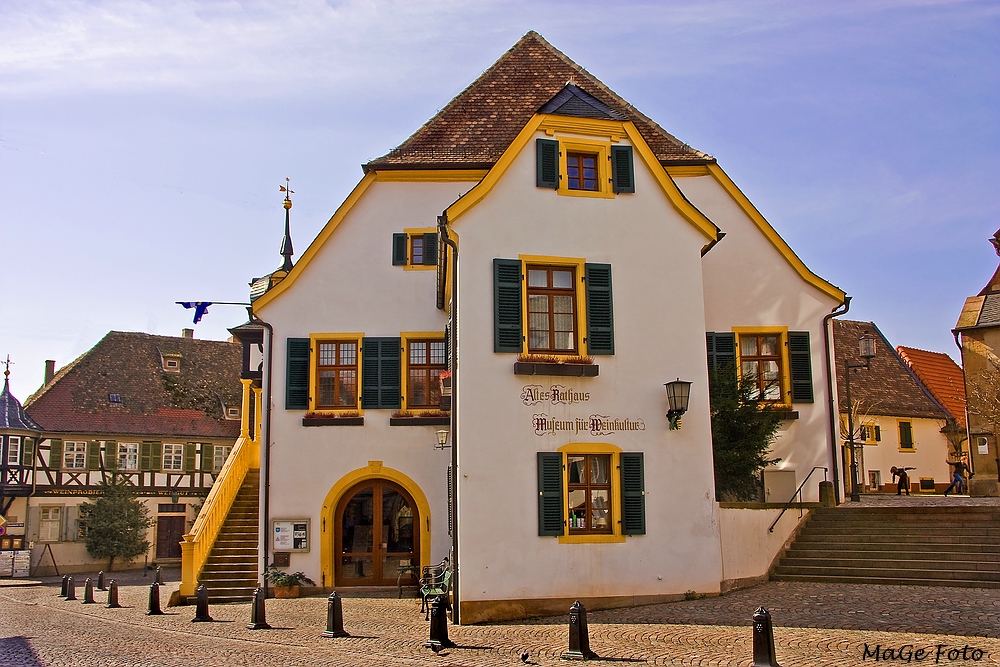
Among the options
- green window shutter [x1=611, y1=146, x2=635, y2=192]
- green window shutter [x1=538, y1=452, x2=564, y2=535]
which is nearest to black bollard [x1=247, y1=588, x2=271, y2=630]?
green window shutter [x1=538, y1=452, x2=564, y2=535]

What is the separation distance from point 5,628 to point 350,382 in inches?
295

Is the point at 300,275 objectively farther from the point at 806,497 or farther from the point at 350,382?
the point at 806,497

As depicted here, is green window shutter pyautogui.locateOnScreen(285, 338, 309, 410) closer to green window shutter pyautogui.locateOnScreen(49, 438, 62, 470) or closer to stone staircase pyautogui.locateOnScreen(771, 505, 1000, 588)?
stone staircase pyautogui.locateOnScreen(771, 505, 1000, 588)

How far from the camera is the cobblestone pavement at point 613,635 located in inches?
452

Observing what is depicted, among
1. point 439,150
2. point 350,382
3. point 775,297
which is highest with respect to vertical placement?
point 439,150

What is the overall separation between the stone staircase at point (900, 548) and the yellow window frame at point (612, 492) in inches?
134

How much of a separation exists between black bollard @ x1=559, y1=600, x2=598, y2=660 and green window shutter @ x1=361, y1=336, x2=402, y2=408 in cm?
964

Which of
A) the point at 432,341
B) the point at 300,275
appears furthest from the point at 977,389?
the point at 300,275

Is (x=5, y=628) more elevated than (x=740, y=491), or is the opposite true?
(x=740, y=491)

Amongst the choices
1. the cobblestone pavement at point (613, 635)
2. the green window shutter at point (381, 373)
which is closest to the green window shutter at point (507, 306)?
the cobblestone pavement at point (613, 635)

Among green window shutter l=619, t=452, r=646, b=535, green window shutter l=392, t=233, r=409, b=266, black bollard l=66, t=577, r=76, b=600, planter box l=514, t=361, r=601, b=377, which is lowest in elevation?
black bollard l=66, t=577, r=76, b=600

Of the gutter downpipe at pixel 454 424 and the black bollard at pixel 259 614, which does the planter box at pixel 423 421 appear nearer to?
the gutter downpipe at pixel 454 424

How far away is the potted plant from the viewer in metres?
19.8

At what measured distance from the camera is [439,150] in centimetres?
2191
